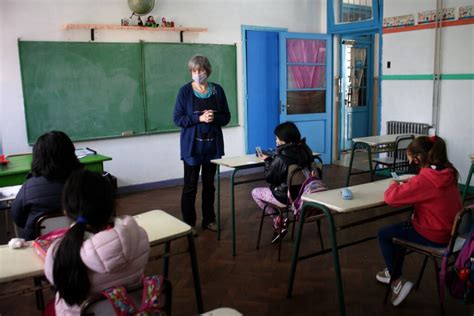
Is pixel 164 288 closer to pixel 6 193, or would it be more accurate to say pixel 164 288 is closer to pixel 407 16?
pixel 6 193

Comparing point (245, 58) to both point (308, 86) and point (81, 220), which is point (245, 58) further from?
point (81, 220)

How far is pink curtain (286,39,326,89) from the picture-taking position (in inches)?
265

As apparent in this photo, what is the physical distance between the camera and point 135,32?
548cm

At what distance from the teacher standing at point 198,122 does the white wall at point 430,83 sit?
3.07 metres

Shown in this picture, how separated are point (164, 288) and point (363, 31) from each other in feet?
19.3

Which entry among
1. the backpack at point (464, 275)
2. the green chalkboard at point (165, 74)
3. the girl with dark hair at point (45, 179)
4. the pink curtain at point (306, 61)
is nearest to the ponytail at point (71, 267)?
the girl with dark hair at point (45, 179)

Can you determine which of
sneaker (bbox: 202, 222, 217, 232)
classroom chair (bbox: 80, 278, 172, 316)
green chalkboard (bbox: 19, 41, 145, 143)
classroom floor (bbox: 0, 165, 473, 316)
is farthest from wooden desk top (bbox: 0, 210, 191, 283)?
green chalkboard (bbox: 19, 41, 145, 143)

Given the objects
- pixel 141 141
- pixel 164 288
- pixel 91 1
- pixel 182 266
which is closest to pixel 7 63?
pixel 91 1

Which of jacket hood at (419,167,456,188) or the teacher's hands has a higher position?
the teacher's hands

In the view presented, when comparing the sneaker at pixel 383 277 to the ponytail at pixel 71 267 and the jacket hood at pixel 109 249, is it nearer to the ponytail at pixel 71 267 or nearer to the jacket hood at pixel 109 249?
the jacket hood at pixel 109 249

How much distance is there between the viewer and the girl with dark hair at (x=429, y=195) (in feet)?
7.76

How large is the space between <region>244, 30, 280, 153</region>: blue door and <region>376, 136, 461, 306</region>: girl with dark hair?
4167 millimetres

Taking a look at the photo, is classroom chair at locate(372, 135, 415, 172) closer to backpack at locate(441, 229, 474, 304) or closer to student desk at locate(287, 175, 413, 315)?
student desk at locate(287, 175, 413, 315)

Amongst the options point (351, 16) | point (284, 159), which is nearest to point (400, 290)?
point (284, 159)
